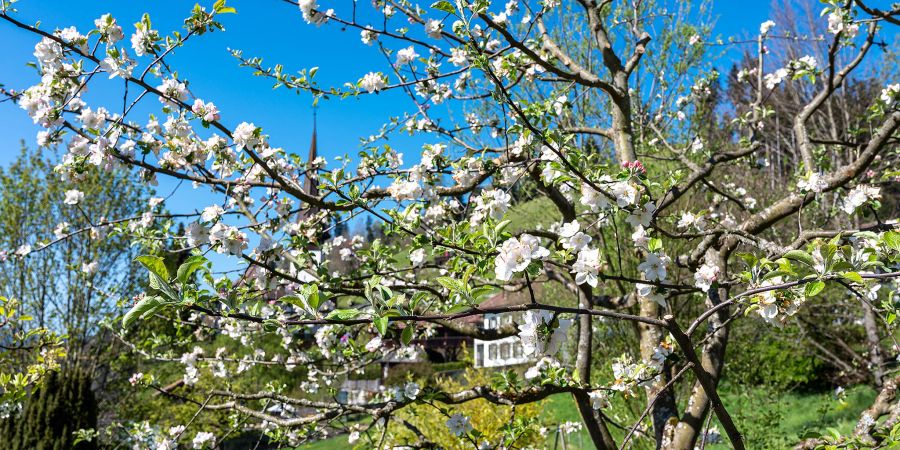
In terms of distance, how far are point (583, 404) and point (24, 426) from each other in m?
6.63

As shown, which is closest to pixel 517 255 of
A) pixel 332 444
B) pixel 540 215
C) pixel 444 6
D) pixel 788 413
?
pixel 444 6

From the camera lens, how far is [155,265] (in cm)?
102

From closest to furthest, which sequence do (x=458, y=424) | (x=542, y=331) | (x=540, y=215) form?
(x=542, y=331), (x=458, y=424), (x=540, y=215)

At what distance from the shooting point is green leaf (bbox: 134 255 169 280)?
991 mm

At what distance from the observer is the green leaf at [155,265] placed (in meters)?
0.99

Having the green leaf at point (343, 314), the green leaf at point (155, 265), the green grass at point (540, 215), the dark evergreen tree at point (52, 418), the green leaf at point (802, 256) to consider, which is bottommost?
the dark evergreen tree at point (52, 418)

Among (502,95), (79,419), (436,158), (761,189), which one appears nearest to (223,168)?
(436,158)

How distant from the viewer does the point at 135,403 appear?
34.6 ft

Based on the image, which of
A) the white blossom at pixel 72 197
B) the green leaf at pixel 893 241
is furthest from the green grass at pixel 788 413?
the white blossom at pixel 72 197

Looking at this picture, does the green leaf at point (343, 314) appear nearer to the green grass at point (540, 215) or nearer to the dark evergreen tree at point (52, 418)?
the green grass at point (540, 215)

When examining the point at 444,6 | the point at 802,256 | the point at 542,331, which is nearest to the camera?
the point at 802,256

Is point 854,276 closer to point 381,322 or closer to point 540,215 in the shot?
point 381,322

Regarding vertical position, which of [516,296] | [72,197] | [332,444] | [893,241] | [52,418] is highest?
[516,296]

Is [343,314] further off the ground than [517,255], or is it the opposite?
[517,255]
